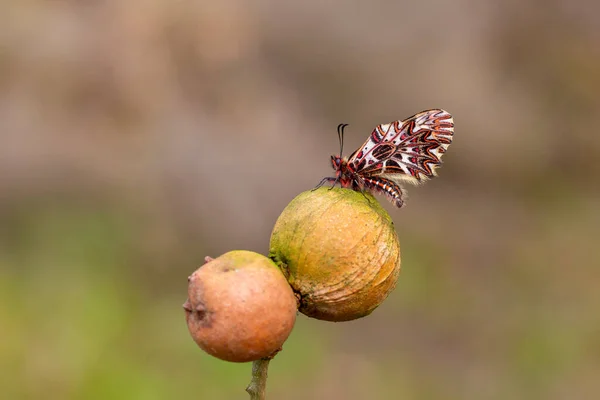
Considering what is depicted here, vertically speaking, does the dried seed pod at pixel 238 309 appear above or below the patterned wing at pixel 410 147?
below

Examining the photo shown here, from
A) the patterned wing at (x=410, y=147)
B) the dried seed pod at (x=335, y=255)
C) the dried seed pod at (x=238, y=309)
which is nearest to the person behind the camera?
the dried seed pod at (x=238, y=309)

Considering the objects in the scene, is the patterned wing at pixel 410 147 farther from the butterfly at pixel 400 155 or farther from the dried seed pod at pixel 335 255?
the dried seed pod at pixel 335 255

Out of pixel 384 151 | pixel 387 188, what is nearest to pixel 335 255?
pixel 387 188

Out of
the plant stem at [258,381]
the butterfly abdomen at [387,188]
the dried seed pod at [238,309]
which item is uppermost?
the butterfly abdomen at [387,188]

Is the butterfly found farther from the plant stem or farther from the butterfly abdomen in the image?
the plant stem

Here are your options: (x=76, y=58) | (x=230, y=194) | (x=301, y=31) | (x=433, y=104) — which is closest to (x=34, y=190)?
(x=76, y=58)

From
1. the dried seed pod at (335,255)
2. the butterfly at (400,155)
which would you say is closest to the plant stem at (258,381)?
the dried seed pod at (335,255)

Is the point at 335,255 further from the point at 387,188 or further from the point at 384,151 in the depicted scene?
the point at 384,151

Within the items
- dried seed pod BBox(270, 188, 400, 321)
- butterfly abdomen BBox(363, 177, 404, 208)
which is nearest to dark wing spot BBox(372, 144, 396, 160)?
butterfly abdomen BBox(363, 177, 404, 208)

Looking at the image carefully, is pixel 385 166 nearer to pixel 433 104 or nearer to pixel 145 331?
pixel 145 331
